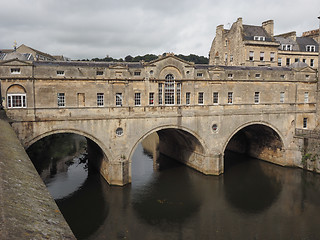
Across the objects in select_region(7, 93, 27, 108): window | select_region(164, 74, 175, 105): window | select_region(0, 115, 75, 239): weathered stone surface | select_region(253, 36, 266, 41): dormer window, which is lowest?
select_region(0, 115, 75, 239): weathered stone surface

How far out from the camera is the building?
1587 inches

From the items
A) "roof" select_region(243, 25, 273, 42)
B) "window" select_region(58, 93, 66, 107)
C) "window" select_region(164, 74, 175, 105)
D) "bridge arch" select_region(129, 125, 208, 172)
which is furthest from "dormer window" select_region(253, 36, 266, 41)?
"window" select_region(58, 93, 66, 107)

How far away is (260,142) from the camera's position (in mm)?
35719

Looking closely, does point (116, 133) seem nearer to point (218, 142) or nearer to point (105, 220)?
point (105, 220)

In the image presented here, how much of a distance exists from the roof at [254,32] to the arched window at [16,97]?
32.1 m

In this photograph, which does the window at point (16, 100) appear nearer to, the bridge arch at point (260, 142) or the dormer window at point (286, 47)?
the bridge arch at point (260, 142)

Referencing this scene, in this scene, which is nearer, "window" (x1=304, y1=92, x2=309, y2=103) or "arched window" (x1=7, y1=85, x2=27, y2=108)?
"arched window" (x1=7, y1=85, x2=27, y2=108)

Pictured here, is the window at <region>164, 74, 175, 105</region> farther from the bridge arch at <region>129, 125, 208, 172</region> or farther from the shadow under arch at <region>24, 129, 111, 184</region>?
the shadow under arch at <region>24, 129, 111, 184</region>

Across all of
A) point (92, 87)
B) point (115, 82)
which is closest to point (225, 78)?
point (115, 82)

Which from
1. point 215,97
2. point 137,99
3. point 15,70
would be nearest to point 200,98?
point 215,97

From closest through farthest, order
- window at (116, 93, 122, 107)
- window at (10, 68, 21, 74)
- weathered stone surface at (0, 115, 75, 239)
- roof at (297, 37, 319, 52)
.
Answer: weathered stone surface at (0, 115, 75, 239)
window at (10, 68, 21, 74)
window at (116, 93, 122, 107)
roof at (297, 37, 319, 52)

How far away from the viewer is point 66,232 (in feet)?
19.1

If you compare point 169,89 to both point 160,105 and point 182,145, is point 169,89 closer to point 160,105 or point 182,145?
point 160,105

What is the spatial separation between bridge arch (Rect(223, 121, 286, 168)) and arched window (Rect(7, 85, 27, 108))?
20.0 metres
